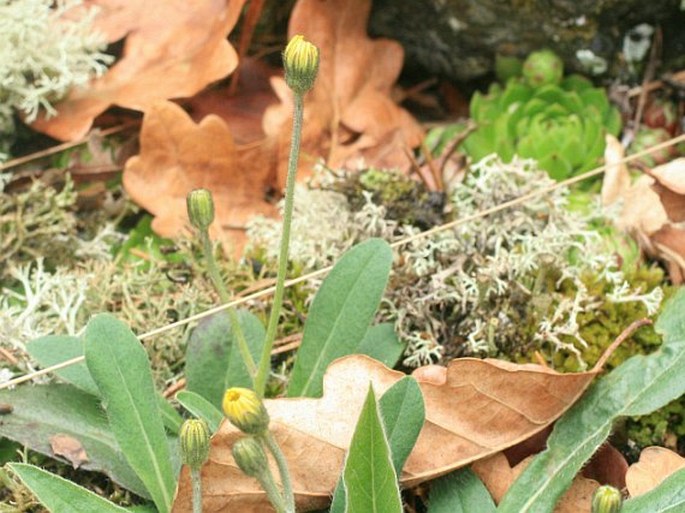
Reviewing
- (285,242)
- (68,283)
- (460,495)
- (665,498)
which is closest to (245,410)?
(285,242)

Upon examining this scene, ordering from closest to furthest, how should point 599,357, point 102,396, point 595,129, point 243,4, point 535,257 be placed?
point 102,396 → point 599,357 → point 535,257 → point 595,129 → point 243,4

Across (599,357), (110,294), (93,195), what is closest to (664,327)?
(599,357)

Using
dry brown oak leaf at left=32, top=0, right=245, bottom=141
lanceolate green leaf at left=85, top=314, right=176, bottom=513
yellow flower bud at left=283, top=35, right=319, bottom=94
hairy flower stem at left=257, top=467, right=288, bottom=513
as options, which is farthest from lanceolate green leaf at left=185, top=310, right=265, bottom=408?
dry brown oak leaf at left=32, top=0, right=245, bottom=141

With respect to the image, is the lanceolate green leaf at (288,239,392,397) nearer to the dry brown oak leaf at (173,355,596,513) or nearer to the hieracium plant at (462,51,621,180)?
the dry brown oak leaf at (173,355,596,513)

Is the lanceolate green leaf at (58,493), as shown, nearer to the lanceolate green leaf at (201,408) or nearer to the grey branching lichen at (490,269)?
the lanceolate green leaf at (201,408)

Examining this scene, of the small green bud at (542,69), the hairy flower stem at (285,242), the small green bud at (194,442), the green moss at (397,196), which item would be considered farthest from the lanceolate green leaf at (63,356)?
the small green bud at (542,69)

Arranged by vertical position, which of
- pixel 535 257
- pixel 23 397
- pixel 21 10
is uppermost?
pixel 21 10

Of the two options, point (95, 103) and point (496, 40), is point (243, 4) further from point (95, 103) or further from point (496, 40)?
point (496, 40)
